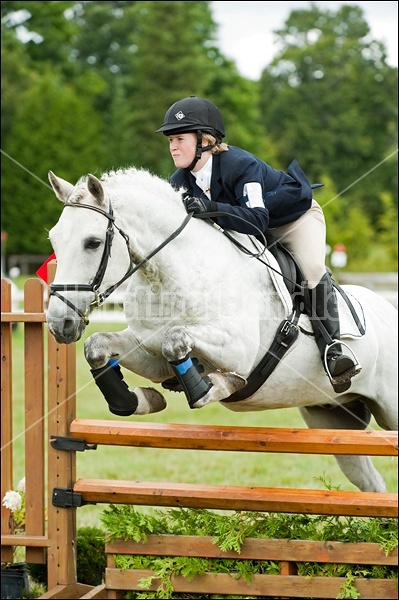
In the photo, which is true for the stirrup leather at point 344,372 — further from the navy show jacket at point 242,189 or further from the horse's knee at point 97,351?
the horse's knee at point 97,351

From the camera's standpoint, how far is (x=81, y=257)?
362cm

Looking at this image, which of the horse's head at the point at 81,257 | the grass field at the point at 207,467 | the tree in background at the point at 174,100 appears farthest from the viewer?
the tree in background at the point at 174,100

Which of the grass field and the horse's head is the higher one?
the horse's head

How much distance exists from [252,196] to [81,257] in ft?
3.05

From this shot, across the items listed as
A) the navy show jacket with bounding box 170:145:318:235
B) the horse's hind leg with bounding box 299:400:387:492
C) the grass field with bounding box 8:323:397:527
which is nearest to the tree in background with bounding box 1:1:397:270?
the grass field with bounding box 8:323:397:527

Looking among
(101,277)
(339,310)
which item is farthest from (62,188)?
(339,310)

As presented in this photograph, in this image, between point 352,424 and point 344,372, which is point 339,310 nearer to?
point 344,372

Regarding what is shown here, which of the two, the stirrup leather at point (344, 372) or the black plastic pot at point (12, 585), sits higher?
the stirrup leather at point (344, 372)

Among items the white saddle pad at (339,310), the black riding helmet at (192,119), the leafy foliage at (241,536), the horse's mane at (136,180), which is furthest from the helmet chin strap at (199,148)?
the leafy foliage at (241,536)

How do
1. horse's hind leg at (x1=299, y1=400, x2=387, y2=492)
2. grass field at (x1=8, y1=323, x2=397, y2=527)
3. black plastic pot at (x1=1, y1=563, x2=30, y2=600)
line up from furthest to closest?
1. grass field at (x1=8, y1=323, x2=397, y2=527)
2. horse's hind leg at (x1=299, y1=400, x2=387, y2=492)
3. black plastic pot at (x1=1, y1=563, x2=30, y2=600)

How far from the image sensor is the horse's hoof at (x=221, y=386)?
3.78 meters

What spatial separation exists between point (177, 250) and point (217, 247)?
0.73 feet

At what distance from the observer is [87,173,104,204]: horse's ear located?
3643 millimetres

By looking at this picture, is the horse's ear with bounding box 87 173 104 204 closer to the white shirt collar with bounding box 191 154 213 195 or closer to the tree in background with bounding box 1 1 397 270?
the white shirt collar with bounding box 191 154 213 195
